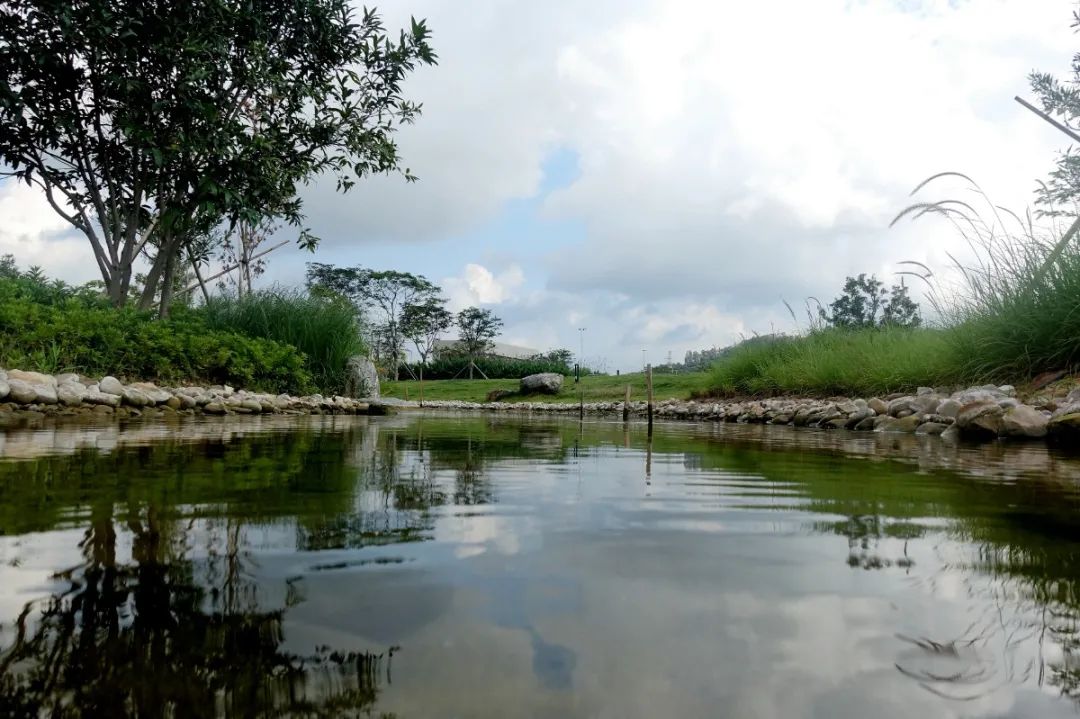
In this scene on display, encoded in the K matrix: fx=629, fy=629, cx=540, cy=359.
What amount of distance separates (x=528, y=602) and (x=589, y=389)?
946 inches

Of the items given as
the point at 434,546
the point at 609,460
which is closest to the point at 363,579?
the point at 434,546

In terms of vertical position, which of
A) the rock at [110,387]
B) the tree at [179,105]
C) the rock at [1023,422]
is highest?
the tree at [179,105]

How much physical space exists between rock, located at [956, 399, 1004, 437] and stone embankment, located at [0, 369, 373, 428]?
23.6ft

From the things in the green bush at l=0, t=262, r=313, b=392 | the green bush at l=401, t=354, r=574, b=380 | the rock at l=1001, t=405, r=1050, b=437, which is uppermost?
the green bush at l=401, t=354, r=574, b=380

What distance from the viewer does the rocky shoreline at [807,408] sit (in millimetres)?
4582

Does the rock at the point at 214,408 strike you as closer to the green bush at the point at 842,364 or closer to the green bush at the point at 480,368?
the green bush at the point at 842,364

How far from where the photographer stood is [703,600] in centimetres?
95

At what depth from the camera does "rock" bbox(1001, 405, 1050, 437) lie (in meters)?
4.46

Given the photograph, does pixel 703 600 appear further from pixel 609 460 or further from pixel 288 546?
pixel 609 460

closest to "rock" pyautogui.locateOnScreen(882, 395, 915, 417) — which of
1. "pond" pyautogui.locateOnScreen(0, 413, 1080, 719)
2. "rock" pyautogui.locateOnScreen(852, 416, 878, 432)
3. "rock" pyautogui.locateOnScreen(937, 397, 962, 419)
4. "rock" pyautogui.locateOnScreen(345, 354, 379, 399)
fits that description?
"rock" pyautogui.locateOnScreen(852, 416, 878, 432)

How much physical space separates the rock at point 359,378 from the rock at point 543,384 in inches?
465

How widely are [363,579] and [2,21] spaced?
35.9ft

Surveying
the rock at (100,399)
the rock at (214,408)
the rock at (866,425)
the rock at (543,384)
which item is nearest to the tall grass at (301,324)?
the rock at (214,408)

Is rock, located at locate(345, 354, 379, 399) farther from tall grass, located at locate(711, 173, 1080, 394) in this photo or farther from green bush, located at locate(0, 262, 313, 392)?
tall grass, located at locate(711, 173, 1080, 394)
